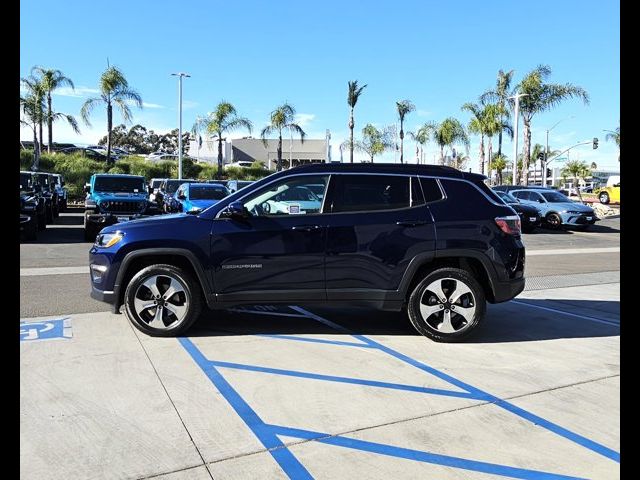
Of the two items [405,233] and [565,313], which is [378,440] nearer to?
[405,233]

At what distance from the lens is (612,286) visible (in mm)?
9992

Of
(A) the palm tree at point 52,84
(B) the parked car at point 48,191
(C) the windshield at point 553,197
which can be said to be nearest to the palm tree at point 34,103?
(A) the palm tree at point 52,84

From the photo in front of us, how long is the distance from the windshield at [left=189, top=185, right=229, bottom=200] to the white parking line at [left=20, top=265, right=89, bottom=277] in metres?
6.84

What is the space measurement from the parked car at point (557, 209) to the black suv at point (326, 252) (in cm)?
1857

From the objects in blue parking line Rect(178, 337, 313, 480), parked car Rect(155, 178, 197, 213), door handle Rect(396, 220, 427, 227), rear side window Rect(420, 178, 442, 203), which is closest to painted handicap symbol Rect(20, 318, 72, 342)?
blue parking line Rect(178, 337, 313, 480)

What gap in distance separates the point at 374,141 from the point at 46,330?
192ft

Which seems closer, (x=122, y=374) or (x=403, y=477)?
(x=403, y=477)

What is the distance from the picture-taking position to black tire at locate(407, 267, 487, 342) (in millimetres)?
5848

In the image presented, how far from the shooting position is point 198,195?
17.4 m

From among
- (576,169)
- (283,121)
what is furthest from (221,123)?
(576,169)

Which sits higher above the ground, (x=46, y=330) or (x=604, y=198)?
(x=604, y=198)

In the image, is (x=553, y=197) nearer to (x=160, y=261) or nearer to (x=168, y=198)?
(x=168, y=198)
